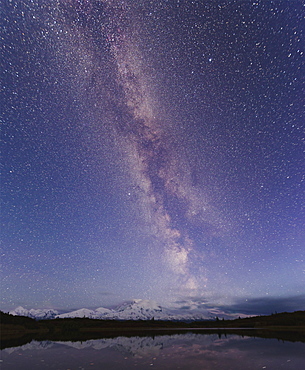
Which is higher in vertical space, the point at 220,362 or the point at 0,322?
the point at 0,322

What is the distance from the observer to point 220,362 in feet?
71.1

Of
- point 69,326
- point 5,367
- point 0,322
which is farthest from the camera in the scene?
point 69,326

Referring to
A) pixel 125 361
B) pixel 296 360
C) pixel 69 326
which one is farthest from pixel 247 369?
pixel 69 326

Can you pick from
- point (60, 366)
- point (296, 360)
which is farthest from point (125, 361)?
point (296, 360)

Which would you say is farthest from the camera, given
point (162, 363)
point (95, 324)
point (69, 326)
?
point (95, 324)

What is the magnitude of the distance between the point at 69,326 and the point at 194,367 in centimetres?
10460

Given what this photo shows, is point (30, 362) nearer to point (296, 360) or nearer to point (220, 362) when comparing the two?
point (220, 362)

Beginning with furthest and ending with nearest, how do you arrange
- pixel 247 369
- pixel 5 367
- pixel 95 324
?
pixel 95 324
pixel 5 367
pixel 247 369

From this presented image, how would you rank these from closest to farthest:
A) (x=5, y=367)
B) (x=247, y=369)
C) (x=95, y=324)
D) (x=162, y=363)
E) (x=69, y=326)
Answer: (x=247, y=369) < (x=5, y=367) < (x=162, y=363) < (x=69, y=326) < (x=95, y=324)

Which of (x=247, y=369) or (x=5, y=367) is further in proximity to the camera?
(x=5, y=367)

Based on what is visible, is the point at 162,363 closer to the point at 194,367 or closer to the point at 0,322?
the point at 194,367

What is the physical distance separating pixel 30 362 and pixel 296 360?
83.6ft

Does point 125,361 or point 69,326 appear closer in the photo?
point 125,361

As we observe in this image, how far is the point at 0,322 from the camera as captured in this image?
251 ft
